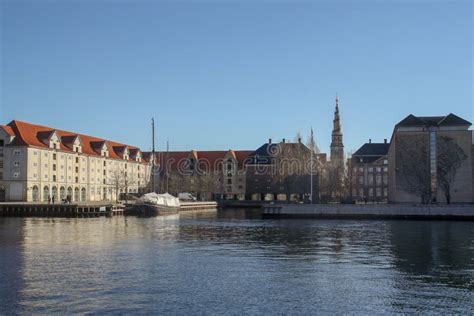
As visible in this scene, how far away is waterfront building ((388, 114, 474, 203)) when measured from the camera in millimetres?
86250

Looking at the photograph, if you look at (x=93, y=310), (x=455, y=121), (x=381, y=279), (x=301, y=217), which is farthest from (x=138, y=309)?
(x=455, y=121)

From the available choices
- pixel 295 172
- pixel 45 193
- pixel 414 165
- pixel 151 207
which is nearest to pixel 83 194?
pixel 45 193

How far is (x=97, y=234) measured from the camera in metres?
47.5

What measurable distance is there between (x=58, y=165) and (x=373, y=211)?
60433 mm

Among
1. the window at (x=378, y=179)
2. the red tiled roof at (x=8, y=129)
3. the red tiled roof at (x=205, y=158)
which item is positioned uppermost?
the red tiled roof at (x=8, y=129)

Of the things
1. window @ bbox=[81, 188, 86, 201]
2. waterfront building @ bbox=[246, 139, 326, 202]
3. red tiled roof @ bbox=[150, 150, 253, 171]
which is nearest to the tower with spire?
red tiled roof @ bbox=[150, 150, 253, 171]

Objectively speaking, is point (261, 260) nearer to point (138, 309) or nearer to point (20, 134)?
point (138, 309)

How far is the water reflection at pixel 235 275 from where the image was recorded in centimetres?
1994

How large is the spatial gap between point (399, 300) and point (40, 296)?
1353 centimetres

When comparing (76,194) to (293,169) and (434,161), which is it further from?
(434,161)

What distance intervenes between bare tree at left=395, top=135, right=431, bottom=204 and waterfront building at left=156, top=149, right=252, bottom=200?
189ft

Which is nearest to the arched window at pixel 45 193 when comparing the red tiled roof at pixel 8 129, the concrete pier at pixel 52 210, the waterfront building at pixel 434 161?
the red tiled roof at pixel 8 129

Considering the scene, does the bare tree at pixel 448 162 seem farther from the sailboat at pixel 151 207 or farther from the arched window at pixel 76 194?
the arched window at pixel 76 194

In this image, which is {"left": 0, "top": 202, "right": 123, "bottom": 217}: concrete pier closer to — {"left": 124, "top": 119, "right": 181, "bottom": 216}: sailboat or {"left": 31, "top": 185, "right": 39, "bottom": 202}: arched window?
{"left": 124, "top": 119, "right": 181, "bottom": 216}: sailboat
